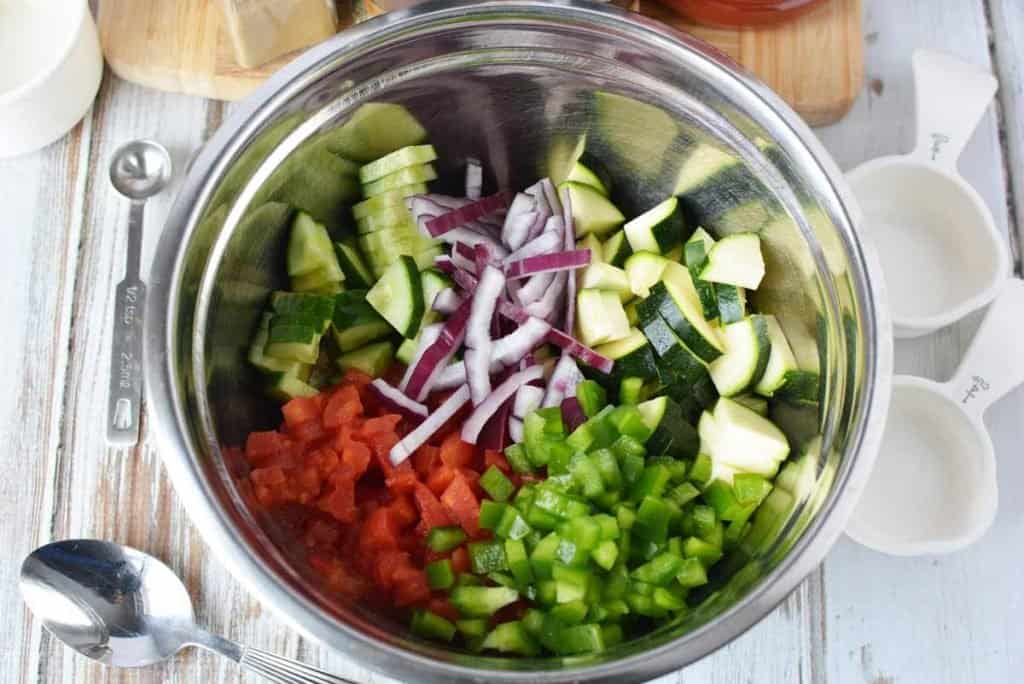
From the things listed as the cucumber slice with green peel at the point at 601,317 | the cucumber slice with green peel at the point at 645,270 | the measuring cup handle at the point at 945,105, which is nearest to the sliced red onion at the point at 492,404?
the cucumber slice with green peel at the point at 601,317

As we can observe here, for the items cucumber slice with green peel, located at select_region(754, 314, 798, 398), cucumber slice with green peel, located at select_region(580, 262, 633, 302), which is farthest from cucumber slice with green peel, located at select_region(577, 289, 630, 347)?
cucumber slice with green peel, located at select_region(754, 314, 798, 398)

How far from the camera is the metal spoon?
181 cm

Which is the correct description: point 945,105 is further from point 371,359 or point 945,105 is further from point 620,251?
point 371,359

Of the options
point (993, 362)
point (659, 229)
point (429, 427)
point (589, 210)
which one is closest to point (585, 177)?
point (589, 210)

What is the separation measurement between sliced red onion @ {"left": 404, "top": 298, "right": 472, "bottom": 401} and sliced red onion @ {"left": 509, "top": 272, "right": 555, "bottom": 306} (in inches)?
3.7

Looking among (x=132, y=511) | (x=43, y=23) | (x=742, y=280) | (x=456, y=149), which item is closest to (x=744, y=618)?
(x=742, y=280)

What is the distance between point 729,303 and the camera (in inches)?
70.0

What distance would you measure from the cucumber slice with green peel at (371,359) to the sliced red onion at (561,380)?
28 centimetres

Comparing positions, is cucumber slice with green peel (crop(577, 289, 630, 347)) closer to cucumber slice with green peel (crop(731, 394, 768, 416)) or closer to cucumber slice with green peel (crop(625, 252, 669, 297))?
cucumber slice with green peel (crop(625, 252, 669, 297))

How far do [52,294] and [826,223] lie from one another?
1362 millimetres

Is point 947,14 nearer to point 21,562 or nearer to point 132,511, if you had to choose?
point 132,511

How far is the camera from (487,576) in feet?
5.58

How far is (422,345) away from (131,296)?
57 cm

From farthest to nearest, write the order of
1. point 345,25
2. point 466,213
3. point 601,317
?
point 345,25 < point 466,213 < point 601,317
